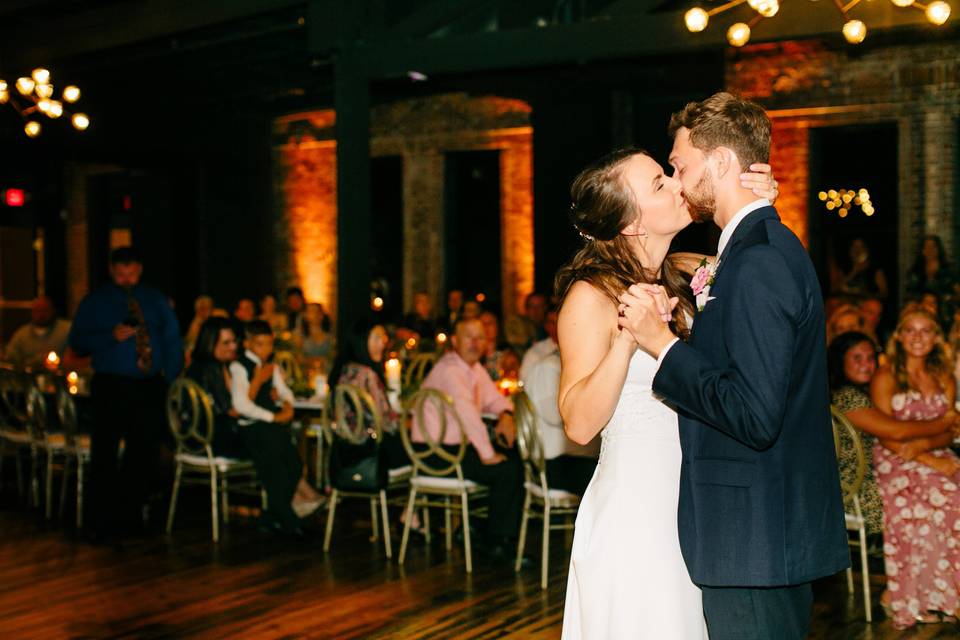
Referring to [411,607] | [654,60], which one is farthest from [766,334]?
[654,60]

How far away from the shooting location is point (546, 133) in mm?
11484

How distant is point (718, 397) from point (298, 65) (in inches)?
421

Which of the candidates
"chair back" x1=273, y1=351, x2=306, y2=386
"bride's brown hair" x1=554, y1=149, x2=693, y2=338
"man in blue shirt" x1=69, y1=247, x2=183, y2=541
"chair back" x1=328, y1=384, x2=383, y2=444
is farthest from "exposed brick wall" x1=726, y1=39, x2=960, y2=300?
"bride's brown hair" x1=554, y1=149, x2=693, y2=338

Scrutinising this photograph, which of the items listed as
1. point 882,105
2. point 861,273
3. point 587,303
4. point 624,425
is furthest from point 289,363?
point 587,303

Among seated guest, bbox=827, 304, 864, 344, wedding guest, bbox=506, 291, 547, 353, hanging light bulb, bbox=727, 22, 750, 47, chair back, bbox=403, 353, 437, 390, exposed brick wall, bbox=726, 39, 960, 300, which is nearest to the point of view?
hanging light bulb, bbox=727, 22, 750, 47

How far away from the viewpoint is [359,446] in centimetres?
591

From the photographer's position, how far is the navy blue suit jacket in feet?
6.39

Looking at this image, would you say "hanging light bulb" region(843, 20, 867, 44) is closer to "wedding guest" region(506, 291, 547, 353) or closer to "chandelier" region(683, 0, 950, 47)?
"chandelier" region(683, 0, 950, 47)

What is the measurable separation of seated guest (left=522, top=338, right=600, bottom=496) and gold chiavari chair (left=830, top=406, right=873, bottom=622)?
3.63 feet

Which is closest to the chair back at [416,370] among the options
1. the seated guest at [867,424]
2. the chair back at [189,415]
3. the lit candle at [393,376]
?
the lit candle at [393,376]

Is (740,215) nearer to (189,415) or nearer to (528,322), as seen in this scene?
(189,415)

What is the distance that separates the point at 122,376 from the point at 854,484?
3800 mm

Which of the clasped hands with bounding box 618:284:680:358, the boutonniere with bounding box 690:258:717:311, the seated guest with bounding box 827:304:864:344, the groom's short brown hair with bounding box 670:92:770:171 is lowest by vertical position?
the seated guest with bounding box 827:304:864:344

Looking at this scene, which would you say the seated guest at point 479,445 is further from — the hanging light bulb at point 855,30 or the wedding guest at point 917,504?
the hanging light bulb at point 855,30
